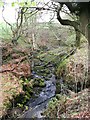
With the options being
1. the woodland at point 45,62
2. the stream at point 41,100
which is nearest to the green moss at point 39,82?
the woodland at point 45,62

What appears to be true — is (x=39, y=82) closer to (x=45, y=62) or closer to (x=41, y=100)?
(x=41, y=100)

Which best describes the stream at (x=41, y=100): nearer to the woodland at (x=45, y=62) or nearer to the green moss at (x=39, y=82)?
the woodland at (x=45, y=62)

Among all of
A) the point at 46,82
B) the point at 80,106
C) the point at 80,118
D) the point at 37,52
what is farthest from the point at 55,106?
the point at 37,52

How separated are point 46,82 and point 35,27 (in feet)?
13.3

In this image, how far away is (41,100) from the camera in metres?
7.17

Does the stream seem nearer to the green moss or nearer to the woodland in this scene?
the woodland

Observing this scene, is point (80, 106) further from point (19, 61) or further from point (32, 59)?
point (32, 59)

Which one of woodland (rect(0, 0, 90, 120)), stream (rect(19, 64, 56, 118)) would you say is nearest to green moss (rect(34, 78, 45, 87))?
woodland (rect(0, 0, 90, 120))

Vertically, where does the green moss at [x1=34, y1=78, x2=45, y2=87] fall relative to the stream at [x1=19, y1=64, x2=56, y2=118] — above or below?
above

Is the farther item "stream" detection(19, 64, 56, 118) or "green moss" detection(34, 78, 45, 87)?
"green moss" detection(34, 78, 45, 87)

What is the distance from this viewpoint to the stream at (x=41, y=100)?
621cm

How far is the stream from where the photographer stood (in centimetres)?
621

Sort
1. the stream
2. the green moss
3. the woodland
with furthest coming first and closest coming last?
1. the green moss
2. the stream
3. the woodland

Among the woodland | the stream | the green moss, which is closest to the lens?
the woodland
